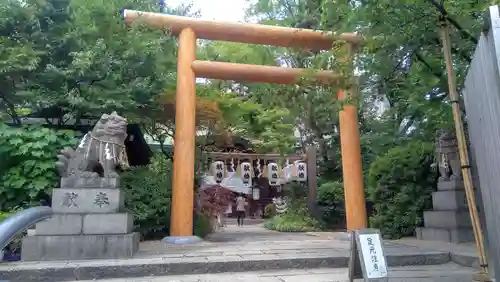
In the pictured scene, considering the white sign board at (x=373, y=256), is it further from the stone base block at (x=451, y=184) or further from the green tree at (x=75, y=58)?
the green tree at (x=75, y=58)

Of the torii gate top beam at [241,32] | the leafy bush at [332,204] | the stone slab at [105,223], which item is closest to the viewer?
the stone slab at [105,223]

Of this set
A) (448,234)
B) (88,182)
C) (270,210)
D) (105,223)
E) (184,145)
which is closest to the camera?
(105,223)

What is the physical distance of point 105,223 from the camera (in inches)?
270

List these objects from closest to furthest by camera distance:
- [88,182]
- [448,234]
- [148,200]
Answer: [88,182]
[448,234]
[148,200]

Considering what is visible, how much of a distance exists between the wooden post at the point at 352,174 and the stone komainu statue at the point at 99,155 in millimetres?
5359

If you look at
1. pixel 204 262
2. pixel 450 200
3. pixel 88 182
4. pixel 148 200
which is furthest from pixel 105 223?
pixel 450 200

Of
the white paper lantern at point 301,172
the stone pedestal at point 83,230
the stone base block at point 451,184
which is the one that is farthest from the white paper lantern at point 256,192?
Answer: the stone pedestal at point 83,230

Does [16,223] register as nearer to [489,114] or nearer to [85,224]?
[489,114]

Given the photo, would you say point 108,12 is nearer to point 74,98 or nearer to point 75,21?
point 75,21

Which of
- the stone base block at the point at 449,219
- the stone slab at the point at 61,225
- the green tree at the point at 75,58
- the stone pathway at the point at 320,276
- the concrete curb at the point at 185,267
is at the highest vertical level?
the green tree at the point at 75,58

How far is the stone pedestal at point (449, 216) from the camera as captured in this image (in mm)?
8164

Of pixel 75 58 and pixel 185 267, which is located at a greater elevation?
pixel 75 58

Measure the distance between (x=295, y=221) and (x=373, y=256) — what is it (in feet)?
31.6

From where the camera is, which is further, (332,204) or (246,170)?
(246,170)
